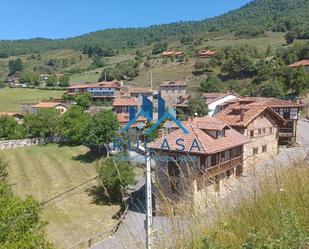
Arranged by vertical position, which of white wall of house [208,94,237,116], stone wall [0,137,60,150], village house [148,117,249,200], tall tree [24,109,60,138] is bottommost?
stone wall [0,137,60,150]

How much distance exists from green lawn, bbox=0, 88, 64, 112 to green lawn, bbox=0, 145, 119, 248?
98.0ft

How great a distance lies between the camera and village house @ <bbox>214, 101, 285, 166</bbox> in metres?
29.0

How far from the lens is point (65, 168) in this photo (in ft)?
115

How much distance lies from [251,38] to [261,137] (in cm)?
8483

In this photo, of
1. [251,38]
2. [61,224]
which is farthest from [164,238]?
[251,38]

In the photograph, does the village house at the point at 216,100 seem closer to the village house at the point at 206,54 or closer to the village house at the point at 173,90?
the village house at the point at 173,90

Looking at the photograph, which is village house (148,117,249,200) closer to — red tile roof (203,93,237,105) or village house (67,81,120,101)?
red tile roof (203,93,237,105)

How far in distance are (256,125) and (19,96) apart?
62578mm

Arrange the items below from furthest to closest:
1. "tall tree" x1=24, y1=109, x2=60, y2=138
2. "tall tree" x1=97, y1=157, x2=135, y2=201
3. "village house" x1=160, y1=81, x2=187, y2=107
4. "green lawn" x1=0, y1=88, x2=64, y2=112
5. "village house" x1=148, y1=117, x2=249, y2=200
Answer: "green lawn" x1=0, y1=88, x2=64, y2=112 < "village house" x1=160, y1=81, x2=187, y2=107 < "tall tree" x1=24, y1=109, x2=60, y2=138 < "tall tree" x1=97, y1=157, x2=135, y2=201 < "village house" x1=148, y1=117, x2=249, y2=200

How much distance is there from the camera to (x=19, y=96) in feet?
263

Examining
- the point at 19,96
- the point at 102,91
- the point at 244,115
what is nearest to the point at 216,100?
the point at 244,115

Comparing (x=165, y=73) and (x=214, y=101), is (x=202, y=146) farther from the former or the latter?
(x=165, y=73)

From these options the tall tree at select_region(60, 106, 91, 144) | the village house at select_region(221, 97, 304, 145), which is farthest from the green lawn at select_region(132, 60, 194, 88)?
the village house at select_region(221, 97, 304, 145)

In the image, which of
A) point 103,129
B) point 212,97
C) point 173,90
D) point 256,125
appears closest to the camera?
point 256,125
